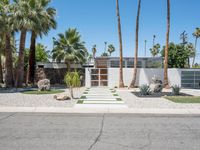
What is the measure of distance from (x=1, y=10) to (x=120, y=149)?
23049 millimetres

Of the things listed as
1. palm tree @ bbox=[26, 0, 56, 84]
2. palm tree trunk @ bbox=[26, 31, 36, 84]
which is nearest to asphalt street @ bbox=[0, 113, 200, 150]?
palm tree @ bbox=[26, 0, 56, 84]

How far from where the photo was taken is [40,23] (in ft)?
90.1

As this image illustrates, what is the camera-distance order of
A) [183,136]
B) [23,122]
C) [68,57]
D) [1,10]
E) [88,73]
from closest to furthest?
[183,136] → [23,122] → [1,10] → [88,73] → [68,57]

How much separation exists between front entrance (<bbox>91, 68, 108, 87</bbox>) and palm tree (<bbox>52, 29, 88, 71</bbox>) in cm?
445

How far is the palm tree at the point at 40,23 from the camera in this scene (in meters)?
27.4

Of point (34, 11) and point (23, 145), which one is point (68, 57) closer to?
point (34, 11)

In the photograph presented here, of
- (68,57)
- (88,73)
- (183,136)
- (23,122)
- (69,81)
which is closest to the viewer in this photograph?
(183,136)

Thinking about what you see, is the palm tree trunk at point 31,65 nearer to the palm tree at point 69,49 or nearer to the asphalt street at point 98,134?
the palm tree at point 69,49

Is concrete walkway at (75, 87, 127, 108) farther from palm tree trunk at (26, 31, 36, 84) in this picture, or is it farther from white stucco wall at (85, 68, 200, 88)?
palm tree trunk at (26, 31, 36, 84)

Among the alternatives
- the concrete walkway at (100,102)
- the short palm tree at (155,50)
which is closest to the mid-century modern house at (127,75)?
the concrete walkway at (100,102)

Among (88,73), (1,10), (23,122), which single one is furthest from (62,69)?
(23,122)

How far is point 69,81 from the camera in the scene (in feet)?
62.2

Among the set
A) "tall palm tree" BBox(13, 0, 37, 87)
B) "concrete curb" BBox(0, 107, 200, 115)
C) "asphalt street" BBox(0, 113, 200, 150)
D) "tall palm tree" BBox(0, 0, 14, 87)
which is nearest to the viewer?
"asphalt street" BBox(0, 113, 200, 150)

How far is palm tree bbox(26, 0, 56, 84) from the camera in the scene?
27388mm
